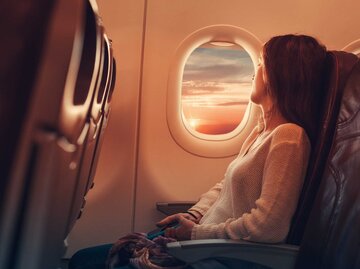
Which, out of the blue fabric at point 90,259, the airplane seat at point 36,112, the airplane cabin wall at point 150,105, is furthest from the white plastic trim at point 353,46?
the airplane seat at point 36,112

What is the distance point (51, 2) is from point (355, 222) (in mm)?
915

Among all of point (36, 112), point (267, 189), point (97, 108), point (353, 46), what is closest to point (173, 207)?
point (267, 189)

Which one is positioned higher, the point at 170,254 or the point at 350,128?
the point at 350,128

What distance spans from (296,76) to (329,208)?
0.47 meters

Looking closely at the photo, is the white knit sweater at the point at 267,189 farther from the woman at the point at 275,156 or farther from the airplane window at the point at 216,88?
the airplane window at the point at 216,88

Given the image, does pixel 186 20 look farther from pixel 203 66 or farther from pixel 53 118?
pixel 53 118

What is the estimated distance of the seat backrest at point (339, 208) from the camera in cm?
110

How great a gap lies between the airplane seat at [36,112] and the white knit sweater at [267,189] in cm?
75

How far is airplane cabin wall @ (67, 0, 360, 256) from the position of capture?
2332 mm

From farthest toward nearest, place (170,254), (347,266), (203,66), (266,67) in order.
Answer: (203,66) → (266,67) → (170,254) → (347,266)

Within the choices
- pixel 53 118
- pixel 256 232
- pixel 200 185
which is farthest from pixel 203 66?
pixel 53 118

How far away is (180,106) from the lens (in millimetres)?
2383

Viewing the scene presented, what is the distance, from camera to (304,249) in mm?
1128

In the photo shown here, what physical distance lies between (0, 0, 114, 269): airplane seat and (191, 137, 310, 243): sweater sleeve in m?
0.75
